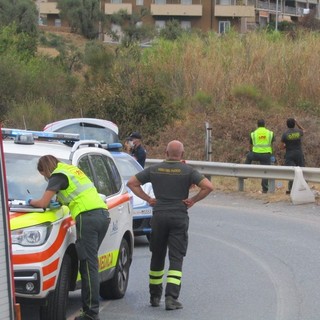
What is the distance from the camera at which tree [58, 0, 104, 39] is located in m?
80.9

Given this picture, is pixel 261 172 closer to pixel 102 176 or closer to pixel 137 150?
pixel 137 150

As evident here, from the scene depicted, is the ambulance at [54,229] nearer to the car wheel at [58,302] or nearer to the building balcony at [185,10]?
the car wheel at [58,302]

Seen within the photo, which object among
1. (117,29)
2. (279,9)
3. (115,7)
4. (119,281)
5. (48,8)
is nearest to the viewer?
(119,281)

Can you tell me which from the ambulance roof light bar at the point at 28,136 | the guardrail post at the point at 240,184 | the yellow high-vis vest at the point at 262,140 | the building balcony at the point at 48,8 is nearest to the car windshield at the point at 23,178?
the ambulance roof light bar at the point at 28,136

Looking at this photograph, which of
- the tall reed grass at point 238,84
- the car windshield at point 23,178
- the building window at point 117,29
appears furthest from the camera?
the building window at point 117,29

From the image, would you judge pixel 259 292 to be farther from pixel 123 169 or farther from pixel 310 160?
pixel 310 160

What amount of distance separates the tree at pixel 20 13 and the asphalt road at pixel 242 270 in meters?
54.3

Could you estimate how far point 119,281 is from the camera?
9750mm

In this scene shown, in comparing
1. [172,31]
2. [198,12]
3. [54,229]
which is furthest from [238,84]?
[198,12]

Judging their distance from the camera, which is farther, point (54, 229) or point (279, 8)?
point (279, 8)

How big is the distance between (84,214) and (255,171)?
13.3 metres

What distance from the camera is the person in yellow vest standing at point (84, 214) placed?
315 inches

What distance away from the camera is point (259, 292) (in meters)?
10.4

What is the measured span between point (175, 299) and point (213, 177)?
14756 millimetres
